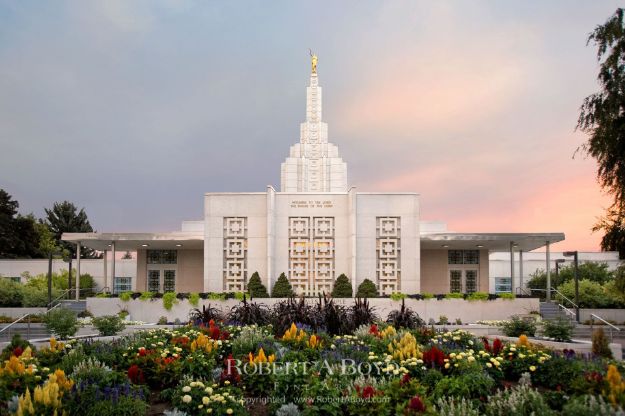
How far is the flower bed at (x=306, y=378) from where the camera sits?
7.38m

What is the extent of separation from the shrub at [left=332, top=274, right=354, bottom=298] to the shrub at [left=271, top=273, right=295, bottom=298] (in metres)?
1.85

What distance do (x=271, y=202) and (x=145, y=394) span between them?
18091mm

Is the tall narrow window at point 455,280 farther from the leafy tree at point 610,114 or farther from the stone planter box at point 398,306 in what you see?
the leafy tree at point 610,114

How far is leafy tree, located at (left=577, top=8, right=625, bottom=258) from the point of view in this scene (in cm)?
1597

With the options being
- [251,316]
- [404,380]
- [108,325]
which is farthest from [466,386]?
[108,325]

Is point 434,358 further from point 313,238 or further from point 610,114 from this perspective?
point 313,238

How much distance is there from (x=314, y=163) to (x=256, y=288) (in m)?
23.5

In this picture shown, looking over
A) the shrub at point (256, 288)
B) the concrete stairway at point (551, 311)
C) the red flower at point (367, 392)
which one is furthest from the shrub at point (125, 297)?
the red flower at point (367, 392)

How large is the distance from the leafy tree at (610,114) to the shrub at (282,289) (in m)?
13.3

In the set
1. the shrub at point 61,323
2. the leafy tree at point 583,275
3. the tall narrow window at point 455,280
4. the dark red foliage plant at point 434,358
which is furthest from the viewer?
the leafy tree at point 583,275

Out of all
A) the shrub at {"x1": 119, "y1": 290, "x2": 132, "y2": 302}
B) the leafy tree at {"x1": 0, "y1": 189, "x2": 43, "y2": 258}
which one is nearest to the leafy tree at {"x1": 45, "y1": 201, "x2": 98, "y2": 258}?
the leafy tree at {"x1": 0, "y1": 189, "x2": 43, "y2": 258}

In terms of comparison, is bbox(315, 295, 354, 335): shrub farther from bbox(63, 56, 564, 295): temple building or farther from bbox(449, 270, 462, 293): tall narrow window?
bbox(449, 270, 462, 293): tall narrow window

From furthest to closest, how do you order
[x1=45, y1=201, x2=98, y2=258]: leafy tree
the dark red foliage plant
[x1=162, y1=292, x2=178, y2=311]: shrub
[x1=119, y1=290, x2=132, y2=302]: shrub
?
[x1=45, y1=201, x2=98, y2=258]: leafy tree
[x1=119, y1=290, x2=132, y2=302]: shrub
[x1=162, y1=292, x2=178, y2=311]: shrub
the dark red foliage plant

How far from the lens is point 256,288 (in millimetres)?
25188
